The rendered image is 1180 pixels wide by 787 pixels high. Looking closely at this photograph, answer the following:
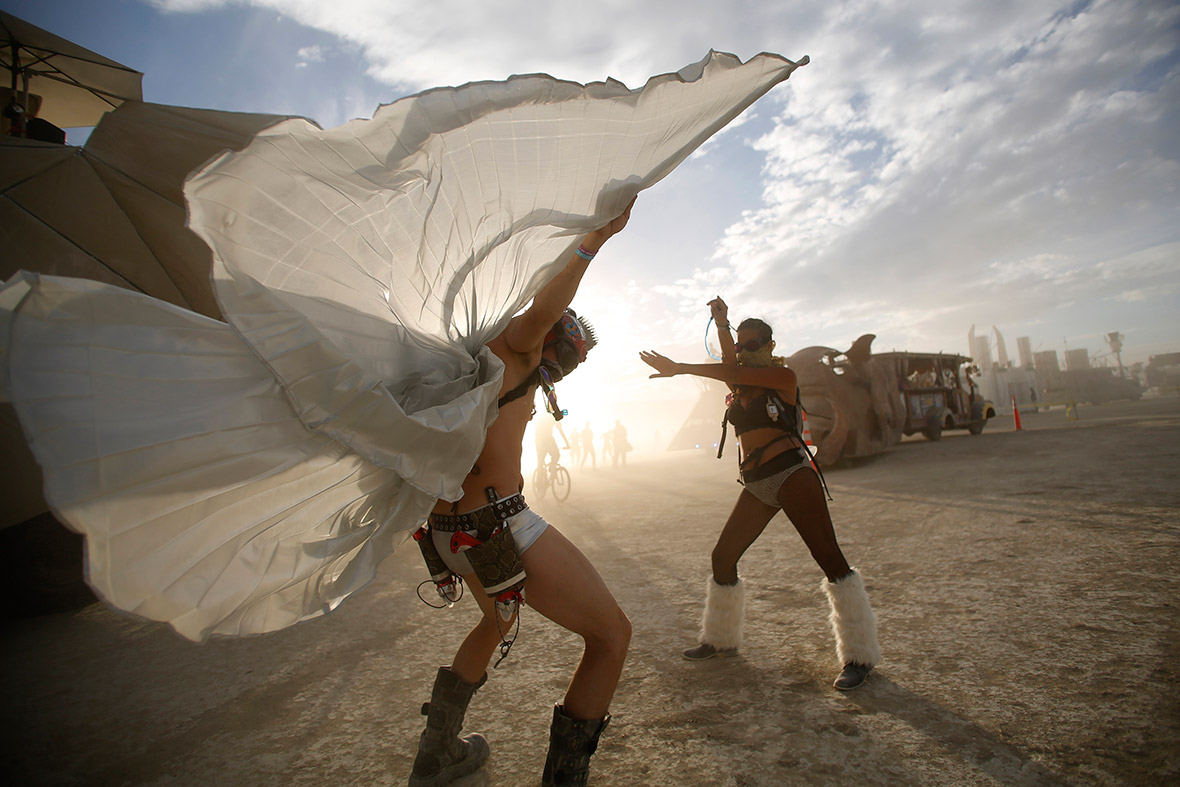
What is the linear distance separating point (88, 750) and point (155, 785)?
73 centimetres

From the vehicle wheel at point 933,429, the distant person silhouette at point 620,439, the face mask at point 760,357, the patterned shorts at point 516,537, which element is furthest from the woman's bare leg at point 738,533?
the distant person silhouette at point 620,439

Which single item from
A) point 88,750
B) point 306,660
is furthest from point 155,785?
point 306,660

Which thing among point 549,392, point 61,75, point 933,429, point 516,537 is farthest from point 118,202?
point 933,429

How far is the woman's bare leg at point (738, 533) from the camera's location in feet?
9.96

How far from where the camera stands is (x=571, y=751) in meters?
1.78

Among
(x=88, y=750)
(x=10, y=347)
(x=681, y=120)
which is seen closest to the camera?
(x=10, y=347)

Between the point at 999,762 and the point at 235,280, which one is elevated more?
the point at 235,280

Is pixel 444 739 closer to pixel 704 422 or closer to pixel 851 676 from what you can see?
pixel 851 676

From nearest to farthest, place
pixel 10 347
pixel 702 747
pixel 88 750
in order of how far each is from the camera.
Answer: pixel 10 347
pixel 702 747
pixel 88 750

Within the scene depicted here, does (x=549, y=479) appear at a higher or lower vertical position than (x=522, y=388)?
lower

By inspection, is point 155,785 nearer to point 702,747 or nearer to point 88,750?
point 88,750

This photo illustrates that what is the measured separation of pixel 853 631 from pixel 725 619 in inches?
26.6

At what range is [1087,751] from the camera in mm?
1930

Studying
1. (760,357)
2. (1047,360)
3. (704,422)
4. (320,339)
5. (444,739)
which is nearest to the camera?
(320,339)
